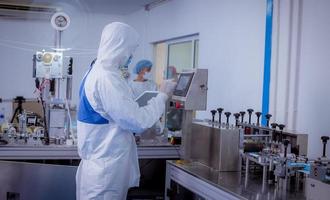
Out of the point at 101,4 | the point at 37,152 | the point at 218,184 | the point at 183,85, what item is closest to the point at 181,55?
the point at 101,4

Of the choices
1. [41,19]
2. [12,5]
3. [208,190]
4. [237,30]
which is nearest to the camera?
[208,190]

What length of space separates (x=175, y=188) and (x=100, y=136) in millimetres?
678

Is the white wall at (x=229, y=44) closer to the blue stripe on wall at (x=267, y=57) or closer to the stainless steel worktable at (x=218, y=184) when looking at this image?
the blue stripe on wall at (x=267, y=57)

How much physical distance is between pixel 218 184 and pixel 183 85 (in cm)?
74

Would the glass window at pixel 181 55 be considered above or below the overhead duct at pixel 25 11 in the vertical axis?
below

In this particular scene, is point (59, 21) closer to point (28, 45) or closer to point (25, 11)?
point (25, 11)

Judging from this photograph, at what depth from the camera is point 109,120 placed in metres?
2.02

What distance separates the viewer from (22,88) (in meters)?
5.86

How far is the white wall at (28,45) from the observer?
18.8ft

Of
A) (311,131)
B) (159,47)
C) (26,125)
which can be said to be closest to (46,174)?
(26,125)

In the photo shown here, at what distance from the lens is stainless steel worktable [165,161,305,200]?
67.5 inches

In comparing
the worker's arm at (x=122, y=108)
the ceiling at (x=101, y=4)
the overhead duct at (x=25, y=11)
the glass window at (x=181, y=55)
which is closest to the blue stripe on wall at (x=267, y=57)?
the worker's arm at (x=122, y=108)

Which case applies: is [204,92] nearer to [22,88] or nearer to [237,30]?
[237,30]

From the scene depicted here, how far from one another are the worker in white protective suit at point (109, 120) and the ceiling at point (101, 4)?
10.4ft
